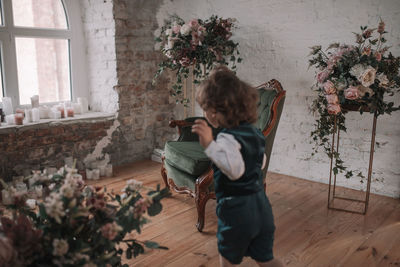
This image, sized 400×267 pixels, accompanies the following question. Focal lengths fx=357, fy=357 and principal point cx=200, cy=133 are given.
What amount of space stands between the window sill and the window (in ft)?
1.25

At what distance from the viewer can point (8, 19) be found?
3.31 metres

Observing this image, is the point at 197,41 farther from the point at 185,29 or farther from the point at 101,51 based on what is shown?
the point at 101,51

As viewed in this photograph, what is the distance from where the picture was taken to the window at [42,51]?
3369 millimetres

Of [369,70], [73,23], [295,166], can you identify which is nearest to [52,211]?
[369,70]

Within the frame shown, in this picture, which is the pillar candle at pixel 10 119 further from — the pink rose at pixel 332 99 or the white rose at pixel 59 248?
the pink rose at pixel 332 99

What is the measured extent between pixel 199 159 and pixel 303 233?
0.86 m

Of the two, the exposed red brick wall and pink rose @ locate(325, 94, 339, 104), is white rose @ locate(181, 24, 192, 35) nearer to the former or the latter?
the exposed red brick wall

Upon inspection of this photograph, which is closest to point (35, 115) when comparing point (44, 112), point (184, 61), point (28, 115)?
point (28, 115)

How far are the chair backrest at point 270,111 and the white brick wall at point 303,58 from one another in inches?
24.6

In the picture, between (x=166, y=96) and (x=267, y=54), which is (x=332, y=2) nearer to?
(x=267, y=54)

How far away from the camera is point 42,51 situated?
3.62 meters

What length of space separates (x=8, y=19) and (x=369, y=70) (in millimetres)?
3123

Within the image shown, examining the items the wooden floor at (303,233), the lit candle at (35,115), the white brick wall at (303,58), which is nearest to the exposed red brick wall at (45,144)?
the lit candle at (35,115)

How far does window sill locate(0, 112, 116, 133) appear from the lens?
310 centimetres
